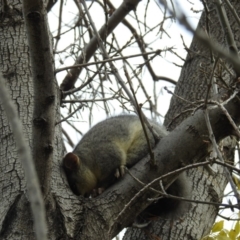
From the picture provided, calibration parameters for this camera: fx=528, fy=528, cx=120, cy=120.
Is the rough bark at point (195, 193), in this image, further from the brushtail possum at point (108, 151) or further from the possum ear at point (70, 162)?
the possum ear at point (70, 162)

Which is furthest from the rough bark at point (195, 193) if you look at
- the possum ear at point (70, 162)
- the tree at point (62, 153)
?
the possum ear at point (70, 162)

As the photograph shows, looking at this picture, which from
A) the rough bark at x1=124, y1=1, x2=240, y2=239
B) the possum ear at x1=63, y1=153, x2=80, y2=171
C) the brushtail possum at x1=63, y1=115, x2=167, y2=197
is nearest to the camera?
the possum ear at x1=63, y1=153, x2=80, y2=171

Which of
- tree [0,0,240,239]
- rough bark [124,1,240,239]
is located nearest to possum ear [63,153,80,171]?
tree [0,0,240,239]

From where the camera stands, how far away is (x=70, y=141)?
536 cm

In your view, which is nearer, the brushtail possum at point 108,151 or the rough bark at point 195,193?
the rough bark at point 195,193

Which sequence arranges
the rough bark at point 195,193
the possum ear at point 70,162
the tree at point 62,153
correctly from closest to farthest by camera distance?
the tree at point 62,153, the possum ear at point 70,162, the rough bark at point 195,193

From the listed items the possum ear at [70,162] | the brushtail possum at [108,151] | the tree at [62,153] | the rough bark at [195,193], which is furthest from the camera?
the brushtail possum at [108,151]

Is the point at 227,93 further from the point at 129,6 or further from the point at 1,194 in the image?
the point at 129,6

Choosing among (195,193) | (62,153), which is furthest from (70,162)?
(195,193)

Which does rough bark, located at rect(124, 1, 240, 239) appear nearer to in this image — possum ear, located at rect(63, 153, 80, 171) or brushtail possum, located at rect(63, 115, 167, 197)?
brushtail possum, located at rect(63, 115, 167, 197)

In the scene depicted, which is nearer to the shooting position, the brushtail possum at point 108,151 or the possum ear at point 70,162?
the possum ear at point 70,162

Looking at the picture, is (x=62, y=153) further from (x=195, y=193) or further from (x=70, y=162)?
(x=195, y=193)

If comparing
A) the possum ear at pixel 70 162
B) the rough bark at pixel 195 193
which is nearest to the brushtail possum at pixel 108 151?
the possum ear at pixel 70 162

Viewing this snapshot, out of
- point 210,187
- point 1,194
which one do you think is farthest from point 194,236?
point 1,194
